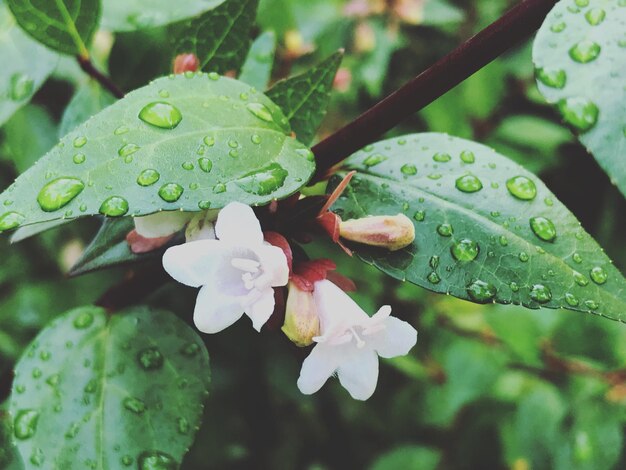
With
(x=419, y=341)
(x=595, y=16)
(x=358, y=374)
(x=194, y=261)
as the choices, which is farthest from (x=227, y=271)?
(x=419, y=341)

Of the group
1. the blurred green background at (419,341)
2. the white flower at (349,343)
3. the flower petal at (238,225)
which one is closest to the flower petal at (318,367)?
the white flower at (349,343)

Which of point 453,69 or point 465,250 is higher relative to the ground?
point 453,69

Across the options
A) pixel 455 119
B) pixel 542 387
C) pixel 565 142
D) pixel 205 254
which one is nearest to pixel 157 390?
pixel 205 254

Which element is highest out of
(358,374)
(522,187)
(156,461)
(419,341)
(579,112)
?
(579,112)

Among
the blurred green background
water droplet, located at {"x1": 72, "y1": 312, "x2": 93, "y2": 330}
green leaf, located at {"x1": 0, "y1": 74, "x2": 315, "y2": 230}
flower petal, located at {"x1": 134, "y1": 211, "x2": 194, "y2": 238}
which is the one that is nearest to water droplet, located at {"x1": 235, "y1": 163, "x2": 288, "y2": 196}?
green leaf, located at {"x1": 0, "y1": 74, "x2": 315, "y2": 230}

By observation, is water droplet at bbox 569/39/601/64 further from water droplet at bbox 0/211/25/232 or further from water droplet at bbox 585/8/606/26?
water droplet at bbox 0/211/25/232

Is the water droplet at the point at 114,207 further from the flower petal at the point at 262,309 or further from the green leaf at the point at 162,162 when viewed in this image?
the flower petal at the point at 262,309

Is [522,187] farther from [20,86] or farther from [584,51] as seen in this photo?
[20,86]
